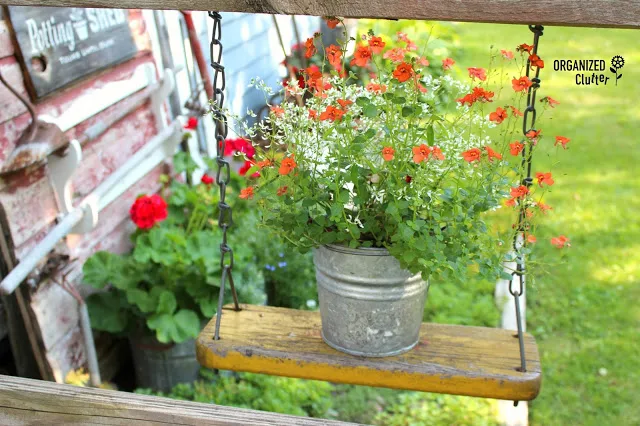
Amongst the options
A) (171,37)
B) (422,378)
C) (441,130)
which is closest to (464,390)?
(422,378)

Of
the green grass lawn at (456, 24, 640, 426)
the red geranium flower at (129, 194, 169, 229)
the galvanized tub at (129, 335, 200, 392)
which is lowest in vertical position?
the green grass lawn at (456, 24, 640, 426)

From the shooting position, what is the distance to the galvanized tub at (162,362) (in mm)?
3023

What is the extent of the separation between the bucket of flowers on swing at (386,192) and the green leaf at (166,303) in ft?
4.60

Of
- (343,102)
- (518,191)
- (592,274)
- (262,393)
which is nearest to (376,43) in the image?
(343,102)

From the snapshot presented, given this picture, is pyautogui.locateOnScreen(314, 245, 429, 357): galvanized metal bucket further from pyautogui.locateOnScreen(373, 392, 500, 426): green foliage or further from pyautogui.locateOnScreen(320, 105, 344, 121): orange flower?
pyautogui.locateOnScreen(373, 392, 500, 426): green foliage

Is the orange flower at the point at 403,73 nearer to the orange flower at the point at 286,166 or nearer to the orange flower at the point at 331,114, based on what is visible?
the orange flower at the point at 331,114

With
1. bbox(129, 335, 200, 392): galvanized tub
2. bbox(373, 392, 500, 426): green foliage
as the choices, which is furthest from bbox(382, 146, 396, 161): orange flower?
bbox(129, 335, 200, 392): galvanized tub

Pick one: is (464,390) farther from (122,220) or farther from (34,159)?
(122,220)

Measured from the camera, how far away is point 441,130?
150 centimetres

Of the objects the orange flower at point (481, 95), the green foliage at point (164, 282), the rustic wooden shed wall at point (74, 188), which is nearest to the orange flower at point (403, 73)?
the orange flower at point (481, 95)

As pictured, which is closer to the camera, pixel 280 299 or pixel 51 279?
pixel 51 279

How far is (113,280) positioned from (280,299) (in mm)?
999

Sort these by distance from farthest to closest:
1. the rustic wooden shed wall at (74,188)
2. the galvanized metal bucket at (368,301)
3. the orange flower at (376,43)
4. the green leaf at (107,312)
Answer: the green leaf at (107,312), the rustic wooden shed wall at (74,188), the galvanized metal bucket at (368,301), the orange flower at (376,43)

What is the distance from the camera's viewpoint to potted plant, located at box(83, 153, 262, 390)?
2.85m
